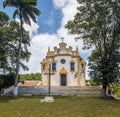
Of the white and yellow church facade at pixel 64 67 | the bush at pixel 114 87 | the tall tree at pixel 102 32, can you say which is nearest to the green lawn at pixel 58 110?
the tall tree at pixel 102 32

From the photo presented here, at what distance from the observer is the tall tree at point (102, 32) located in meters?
35.3

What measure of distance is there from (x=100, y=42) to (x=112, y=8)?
3946 millimetres

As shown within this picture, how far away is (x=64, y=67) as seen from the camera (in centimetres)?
4941

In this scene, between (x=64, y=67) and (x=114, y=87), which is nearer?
(x=64, y=67)

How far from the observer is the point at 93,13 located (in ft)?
119

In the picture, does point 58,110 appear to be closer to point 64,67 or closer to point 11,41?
point 11,41

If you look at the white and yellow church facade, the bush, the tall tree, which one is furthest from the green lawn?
the white and yellow church facade

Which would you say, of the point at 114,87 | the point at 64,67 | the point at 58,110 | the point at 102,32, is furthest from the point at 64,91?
the point at 58,110

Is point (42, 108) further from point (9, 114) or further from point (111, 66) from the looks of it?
point (111, 66)

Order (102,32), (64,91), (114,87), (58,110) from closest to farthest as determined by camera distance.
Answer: (58,110), (102,32), (64,91), (114,87)

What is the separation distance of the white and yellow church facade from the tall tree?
11848mm

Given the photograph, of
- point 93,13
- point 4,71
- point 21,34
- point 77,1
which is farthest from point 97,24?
point 4,71

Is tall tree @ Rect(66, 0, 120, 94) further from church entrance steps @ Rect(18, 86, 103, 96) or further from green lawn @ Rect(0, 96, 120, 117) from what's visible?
green lawn @ Rect(0, 96, 120, 117)

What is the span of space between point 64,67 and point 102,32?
45.8 feet
